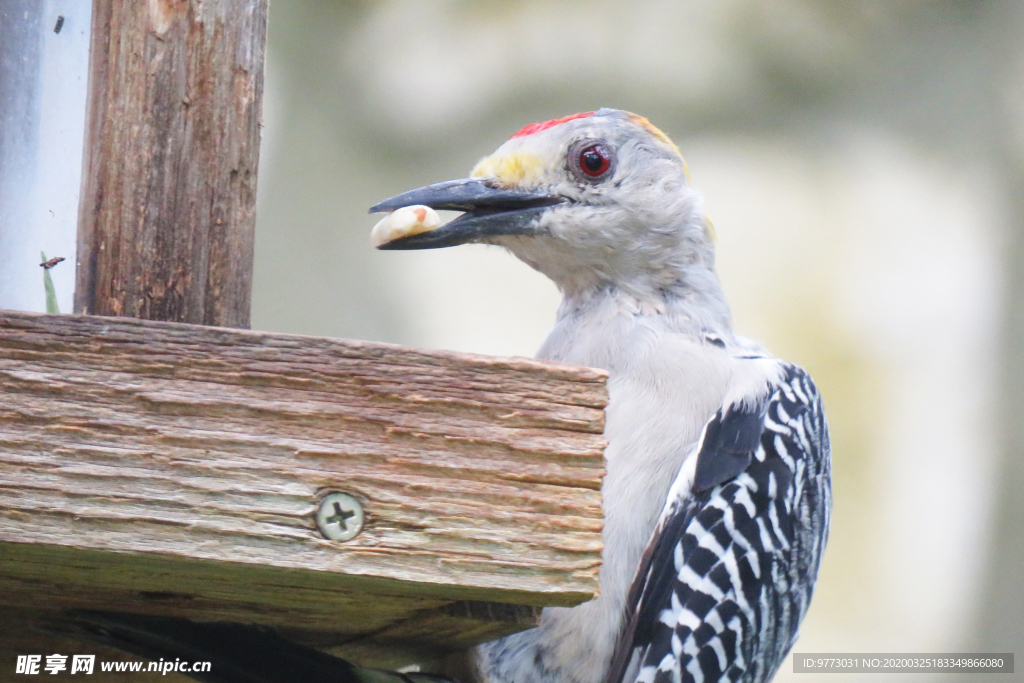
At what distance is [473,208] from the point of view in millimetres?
3016

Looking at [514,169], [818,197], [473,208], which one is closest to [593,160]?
[514,169]

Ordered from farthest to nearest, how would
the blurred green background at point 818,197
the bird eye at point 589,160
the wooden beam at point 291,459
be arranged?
the blurred green background at point 818,197 → the bird eye at point 589,160 → the wooden beam at point 291,459

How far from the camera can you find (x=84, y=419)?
149 centimetres

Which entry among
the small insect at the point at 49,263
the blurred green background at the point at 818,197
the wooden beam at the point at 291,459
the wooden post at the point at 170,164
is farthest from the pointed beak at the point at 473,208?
the blurred green background at the point at 818,197

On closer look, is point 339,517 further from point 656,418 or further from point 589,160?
point 589,160

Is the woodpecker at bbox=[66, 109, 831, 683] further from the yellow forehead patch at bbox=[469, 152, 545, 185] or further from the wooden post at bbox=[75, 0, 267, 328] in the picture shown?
the wooden post at bbox=[75, 0, 267, 328]

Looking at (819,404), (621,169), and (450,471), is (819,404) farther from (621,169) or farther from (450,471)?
(450,471)

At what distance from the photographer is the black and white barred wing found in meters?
2.55

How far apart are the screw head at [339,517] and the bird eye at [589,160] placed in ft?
6.14

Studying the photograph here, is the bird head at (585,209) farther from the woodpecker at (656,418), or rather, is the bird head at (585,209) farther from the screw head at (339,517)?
the screw head at (339,517)

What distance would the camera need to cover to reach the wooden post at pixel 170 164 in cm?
195

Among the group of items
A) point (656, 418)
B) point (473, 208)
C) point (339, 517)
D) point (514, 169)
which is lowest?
point (339, 517)

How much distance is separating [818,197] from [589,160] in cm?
382

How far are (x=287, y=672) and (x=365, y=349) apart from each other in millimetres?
794
